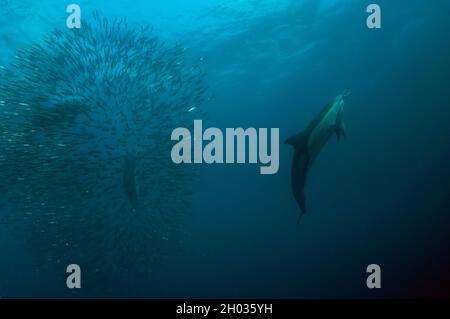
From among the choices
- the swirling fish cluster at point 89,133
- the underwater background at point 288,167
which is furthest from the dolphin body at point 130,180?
the underwater background at point 288,167

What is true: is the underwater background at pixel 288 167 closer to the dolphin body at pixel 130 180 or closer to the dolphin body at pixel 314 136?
the dolphin body at pixel 130 180

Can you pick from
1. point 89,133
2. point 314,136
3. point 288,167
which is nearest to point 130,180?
point 89,133

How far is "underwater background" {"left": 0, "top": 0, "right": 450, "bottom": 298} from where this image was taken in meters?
14.4

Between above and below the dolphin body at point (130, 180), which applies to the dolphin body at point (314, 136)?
above

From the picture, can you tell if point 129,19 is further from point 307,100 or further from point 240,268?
point 240,268

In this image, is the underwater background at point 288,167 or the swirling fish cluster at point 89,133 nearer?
the swirling fish cluster at point 89,133

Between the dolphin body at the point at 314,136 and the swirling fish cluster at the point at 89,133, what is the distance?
3960 millimetres

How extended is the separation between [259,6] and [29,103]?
1074 centimetres

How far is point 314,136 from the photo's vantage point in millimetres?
5434

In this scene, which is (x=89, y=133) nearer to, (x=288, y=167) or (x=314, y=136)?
(x=314, y=136)

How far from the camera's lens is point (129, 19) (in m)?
14.1

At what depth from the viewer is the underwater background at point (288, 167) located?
568 inches

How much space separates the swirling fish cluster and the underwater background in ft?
0.67
